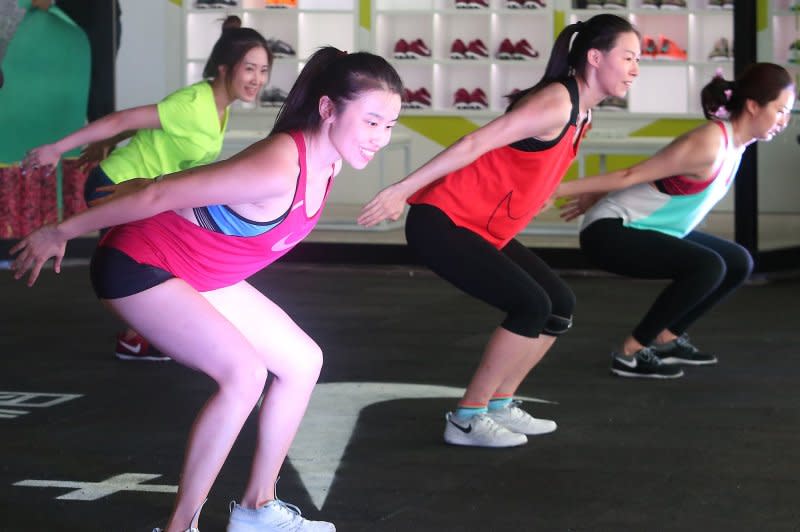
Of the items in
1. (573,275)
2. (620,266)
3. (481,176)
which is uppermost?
(481,176)

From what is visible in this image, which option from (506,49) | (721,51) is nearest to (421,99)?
(506,49)

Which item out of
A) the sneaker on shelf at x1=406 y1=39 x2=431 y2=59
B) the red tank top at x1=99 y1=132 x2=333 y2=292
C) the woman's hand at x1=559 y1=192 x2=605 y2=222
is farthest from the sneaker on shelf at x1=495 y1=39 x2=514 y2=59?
the red tank top at x1=99 y1=132 x2=333 y2=292

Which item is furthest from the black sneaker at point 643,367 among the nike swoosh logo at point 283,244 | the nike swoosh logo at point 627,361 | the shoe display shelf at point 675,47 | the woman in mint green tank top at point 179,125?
the shoe display shelf at point 675,47

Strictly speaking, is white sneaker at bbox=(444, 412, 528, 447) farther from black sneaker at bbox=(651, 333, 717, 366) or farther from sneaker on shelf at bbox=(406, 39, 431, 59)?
sneaker on shelf at bbox=(406, 39, 431, 59)

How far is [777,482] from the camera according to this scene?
12.3 feet

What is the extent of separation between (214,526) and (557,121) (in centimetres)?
163

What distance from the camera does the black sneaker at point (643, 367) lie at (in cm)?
534

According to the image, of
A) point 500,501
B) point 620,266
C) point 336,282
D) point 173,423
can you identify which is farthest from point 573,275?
point 500,501

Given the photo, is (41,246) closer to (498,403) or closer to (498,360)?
(498,360)

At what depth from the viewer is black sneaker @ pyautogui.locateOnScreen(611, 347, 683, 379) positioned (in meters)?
5.34

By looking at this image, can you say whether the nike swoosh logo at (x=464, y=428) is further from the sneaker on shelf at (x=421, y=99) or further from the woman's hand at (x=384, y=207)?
the sneaker on shelf at (x=421, y=99)

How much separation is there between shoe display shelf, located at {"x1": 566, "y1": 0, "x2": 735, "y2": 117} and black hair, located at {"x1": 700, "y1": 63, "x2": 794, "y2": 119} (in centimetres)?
678

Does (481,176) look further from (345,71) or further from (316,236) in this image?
(316,236)

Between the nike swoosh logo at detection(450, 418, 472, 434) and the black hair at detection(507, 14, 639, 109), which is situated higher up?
the black hair at detection(507, 14, 639, 109)
